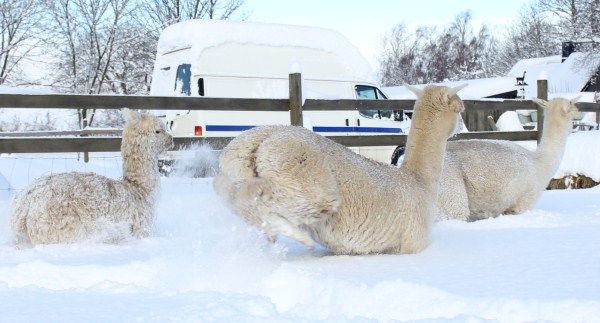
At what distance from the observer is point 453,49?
6469 centimetres

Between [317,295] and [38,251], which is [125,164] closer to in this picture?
[38,251]

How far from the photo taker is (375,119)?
1218 centimetres

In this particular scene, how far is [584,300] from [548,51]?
5655 centimetres

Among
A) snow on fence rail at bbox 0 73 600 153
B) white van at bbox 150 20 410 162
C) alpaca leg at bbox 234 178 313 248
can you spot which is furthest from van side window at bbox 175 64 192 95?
alpaca leg at bbox 234 178 313 248

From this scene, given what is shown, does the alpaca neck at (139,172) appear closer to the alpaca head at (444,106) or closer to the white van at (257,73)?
the alpaca head at (444,106)

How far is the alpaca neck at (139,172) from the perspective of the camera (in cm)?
479

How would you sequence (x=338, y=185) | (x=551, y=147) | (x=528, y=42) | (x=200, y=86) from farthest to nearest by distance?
(x=528, y=42) → (x=200, y=86) → (x=551, y=147) → (x=338, y=185)

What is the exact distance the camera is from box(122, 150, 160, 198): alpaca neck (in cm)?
479

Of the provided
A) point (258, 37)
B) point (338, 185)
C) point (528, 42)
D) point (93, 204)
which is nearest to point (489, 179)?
point (338, 185)

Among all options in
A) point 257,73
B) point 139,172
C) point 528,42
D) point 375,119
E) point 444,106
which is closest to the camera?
point 444,106

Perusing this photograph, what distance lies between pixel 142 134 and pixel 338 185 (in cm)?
183

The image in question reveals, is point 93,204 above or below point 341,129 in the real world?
below

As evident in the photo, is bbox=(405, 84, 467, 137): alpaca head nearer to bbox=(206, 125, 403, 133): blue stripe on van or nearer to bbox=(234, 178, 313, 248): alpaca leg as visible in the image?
bbox=(234, 178, 313, 248): alpaca leg

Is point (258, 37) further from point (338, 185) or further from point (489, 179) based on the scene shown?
point (338, 185)
